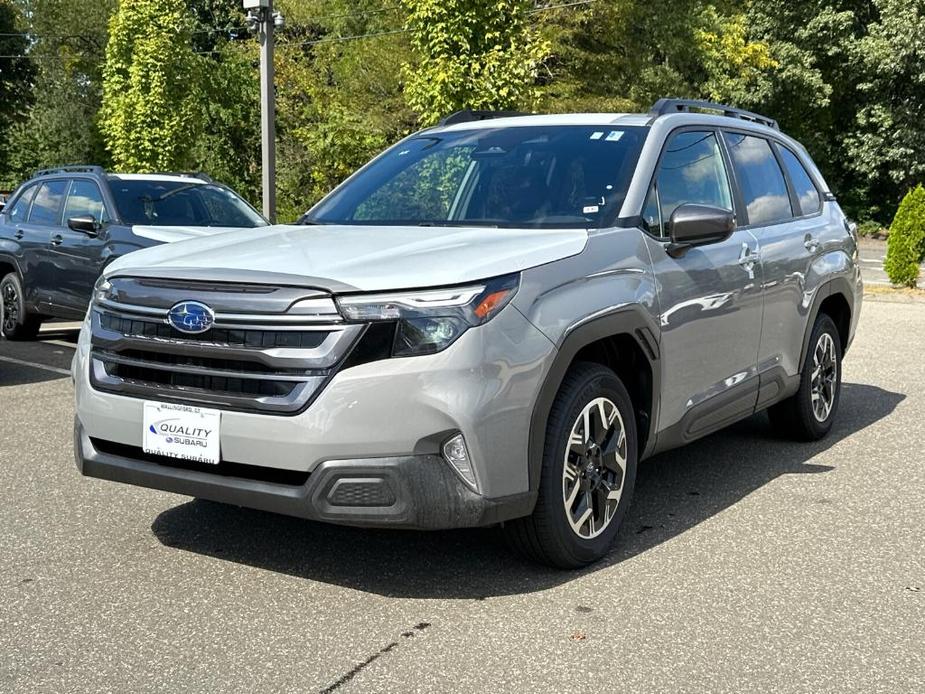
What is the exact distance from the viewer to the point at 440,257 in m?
3.93

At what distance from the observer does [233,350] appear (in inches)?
149

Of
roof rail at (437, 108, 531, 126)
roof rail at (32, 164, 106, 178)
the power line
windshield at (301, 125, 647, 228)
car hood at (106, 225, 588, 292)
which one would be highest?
the power line

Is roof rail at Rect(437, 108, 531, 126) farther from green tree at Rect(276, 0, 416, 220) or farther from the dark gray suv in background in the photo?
green tree at Rect(276, 0, 416, 220)

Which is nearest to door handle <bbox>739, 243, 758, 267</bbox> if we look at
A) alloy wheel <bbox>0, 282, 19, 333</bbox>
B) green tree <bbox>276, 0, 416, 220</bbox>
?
alloy wheel <bbox>0, 282, 19, 333</bbox>

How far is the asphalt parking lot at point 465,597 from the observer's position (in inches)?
134

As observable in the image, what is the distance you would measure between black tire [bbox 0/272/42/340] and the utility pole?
4703mm

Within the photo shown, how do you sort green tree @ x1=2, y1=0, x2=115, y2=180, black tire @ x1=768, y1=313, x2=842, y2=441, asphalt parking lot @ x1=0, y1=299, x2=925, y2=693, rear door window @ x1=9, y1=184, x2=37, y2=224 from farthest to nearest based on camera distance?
green tree @ x1=2, y1=0, x2=115, y2=180 → rear door window @ x1=9, y1=184, x2=37, y2=224 → black tire @ x1=768, y1=313, x2=842, y2=441 → asphalt parking lot @ x1=0, y1=299, x2=925, y2=693

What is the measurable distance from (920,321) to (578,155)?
34.5ft

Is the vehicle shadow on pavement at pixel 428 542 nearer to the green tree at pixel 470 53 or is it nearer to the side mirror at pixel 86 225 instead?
the side mirror at pixel 86 225

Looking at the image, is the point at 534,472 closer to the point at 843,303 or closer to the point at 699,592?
the point at 699,592

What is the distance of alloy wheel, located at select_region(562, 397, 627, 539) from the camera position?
422 cm

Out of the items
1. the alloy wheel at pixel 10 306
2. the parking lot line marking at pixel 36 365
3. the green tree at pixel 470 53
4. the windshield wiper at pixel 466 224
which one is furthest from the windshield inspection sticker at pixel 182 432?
the green tree at pixel 470 53

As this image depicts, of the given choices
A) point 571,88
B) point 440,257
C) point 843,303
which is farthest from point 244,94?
point 440,257

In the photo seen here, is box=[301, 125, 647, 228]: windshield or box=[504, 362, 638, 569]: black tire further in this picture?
box=[301, 125, 647, 228]: windshield
